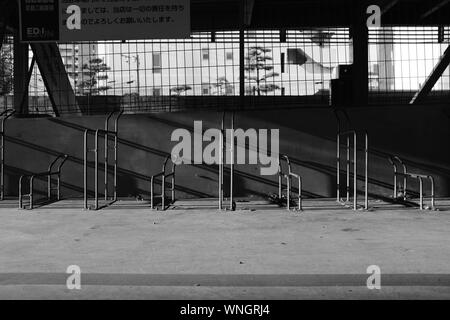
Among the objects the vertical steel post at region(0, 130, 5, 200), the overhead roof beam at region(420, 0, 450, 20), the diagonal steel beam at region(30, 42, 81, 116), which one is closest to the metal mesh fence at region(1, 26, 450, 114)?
Result: the diagonal steel beam at region(30, 42, 81, 116)

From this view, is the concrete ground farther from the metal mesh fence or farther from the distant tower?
the distant tower

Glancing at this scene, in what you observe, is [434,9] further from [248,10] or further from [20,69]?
[20,69]

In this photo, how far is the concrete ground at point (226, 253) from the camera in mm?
5906

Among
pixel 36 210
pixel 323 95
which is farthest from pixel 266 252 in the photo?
pixel 323 95

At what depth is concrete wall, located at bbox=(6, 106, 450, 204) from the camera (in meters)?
13.1

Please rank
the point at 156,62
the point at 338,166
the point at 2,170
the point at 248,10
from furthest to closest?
the point at 156,62 → the point at 248,10 → the point at 2,170 → the point at 338,166

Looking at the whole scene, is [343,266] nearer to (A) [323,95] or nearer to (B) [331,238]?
(B) [331,238]

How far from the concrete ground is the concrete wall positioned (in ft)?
6.36

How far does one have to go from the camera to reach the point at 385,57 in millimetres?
20031

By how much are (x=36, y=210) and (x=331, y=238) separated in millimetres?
6108

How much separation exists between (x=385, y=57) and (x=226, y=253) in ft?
47.9

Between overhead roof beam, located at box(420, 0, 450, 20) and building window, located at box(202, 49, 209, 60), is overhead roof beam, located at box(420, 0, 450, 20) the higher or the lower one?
the higher one

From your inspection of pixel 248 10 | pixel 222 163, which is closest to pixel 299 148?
pixel 222 163

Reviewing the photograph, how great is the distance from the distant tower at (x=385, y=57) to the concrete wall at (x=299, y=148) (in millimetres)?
5985
